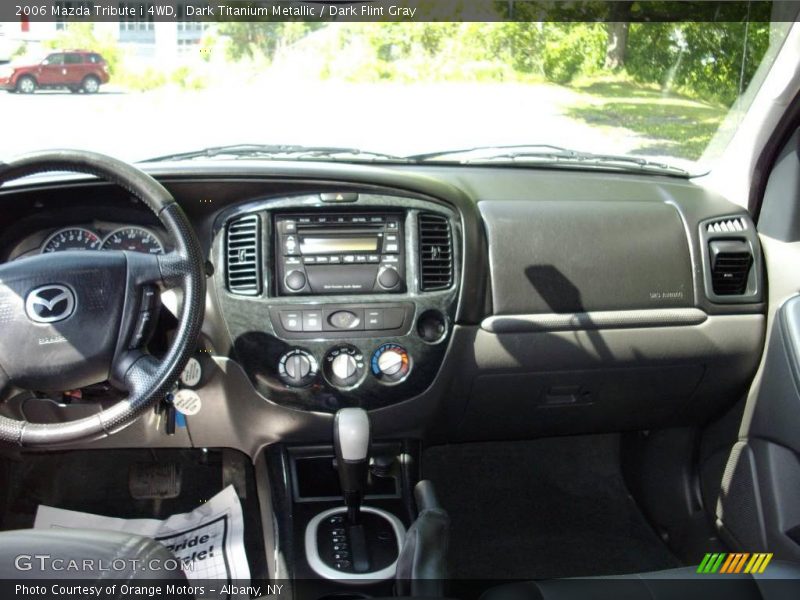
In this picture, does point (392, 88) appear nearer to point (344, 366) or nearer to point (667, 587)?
point (344, 366)

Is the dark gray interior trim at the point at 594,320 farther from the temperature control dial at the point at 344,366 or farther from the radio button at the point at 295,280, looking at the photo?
the radio button at the point at 295,280

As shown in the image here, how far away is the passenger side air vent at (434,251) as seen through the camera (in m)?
2.42

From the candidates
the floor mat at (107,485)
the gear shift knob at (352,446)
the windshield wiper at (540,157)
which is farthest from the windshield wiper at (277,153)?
the floor mat at (107,485)

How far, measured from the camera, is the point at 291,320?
7.76ft

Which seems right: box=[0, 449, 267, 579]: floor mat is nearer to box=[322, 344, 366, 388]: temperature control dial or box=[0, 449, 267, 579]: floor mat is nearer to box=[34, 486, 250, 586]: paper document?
box=[34, 486, 250, 586]: paper document

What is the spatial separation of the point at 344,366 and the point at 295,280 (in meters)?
0.29

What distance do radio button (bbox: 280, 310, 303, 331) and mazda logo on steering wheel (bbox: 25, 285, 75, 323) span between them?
1.93 ft

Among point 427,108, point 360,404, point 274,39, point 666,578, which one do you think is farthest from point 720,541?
point 274,39

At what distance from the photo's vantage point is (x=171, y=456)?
2.89 m

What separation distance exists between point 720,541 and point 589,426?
59 centimetres

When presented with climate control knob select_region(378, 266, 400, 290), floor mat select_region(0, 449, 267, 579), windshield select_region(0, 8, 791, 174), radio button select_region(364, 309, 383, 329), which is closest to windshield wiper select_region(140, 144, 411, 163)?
windshield select_region(0, 8, 791, 174)

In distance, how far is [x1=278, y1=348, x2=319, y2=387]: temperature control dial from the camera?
2.40 m

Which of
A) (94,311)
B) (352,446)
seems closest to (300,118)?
(94,311)

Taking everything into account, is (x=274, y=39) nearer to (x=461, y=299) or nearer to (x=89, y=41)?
(x=89, y=41)
